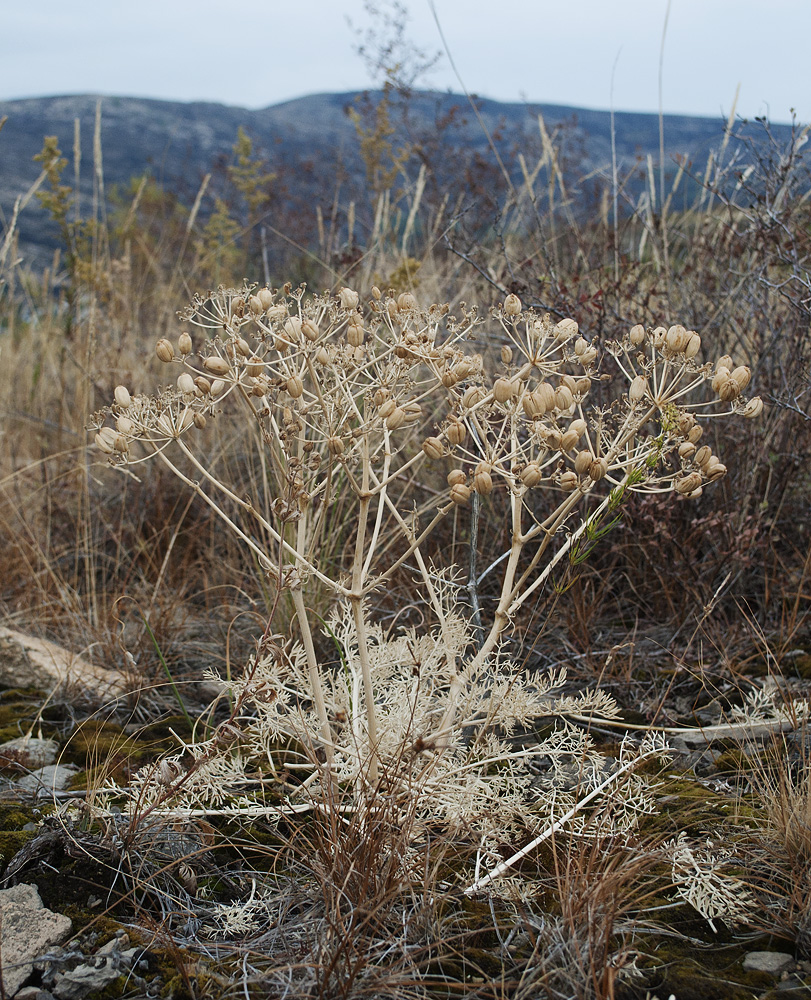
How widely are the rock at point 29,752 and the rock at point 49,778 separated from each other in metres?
0.03

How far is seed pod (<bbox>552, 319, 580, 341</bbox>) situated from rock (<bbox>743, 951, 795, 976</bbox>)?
1110mm

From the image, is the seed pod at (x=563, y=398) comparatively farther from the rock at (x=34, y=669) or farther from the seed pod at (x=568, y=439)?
the rock at (x=34, y=669)

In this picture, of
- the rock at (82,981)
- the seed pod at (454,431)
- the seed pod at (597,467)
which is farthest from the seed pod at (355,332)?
the rock at (82,981)

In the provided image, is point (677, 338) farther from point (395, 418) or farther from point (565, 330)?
point (395, 418)

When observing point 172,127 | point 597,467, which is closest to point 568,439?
point 597,467

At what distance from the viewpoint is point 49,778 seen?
188 centimetres

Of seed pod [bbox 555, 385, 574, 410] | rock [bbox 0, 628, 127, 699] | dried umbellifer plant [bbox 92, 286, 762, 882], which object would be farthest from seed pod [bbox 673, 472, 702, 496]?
rock [bbox 0, 628, 127, 699]

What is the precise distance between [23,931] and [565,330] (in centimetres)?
141

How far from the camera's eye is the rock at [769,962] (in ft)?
4.12

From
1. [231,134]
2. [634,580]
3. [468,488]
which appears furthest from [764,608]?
[231,134]

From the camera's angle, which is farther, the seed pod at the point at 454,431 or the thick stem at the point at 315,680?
the thick stem at the point at 315,680

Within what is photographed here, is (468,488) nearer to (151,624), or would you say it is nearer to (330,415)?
(330,415)

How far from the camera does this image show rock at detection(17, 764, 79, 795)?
1.78 m

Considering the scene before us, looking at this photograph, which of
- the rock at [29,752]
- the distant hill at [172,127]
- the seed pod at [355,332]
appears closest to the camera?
the seed pod at [355,332]
